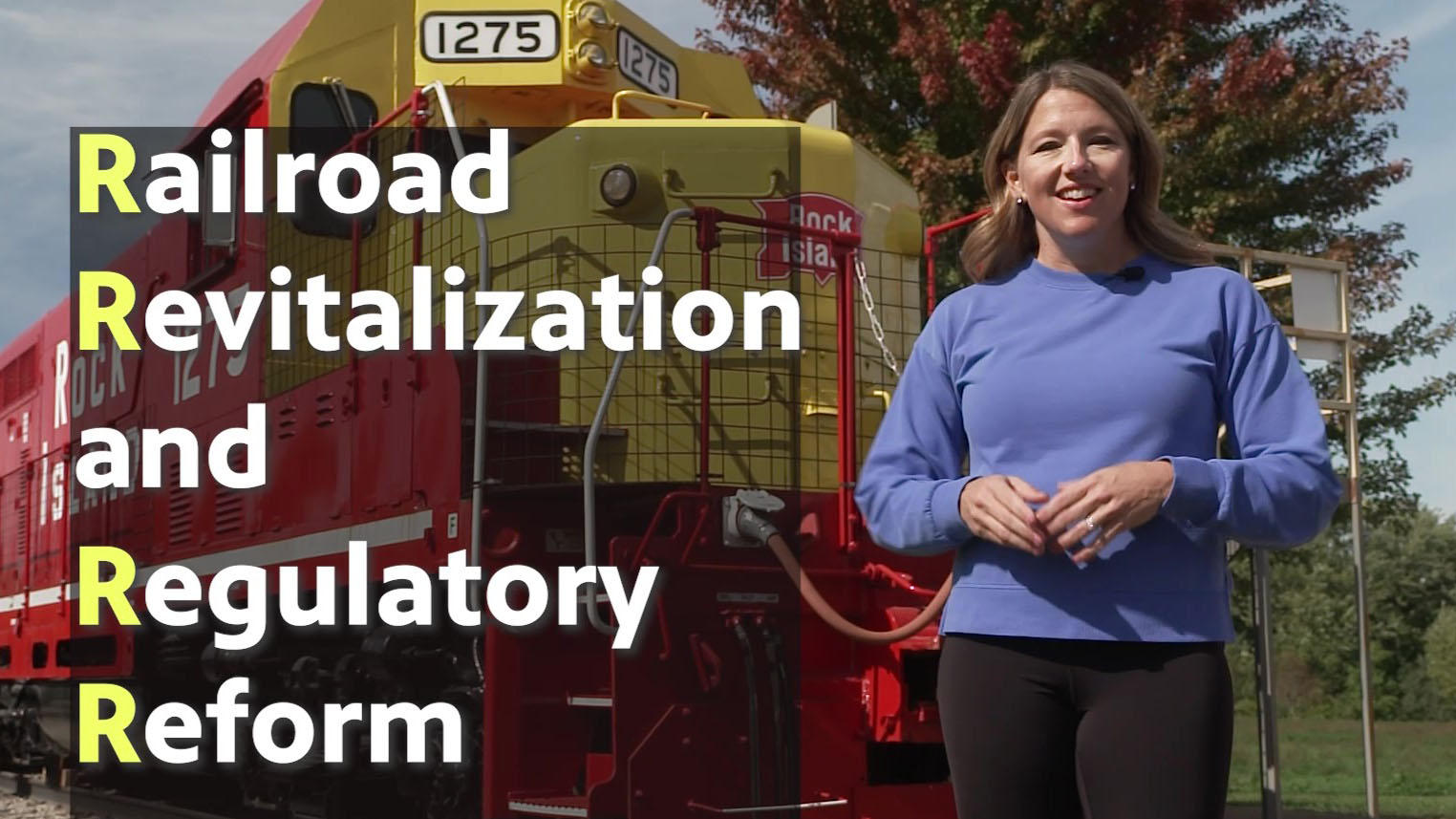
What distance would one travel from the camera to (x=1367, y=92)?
10586mm

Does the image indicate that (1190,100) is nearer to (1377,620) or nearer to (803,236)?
(803,236)

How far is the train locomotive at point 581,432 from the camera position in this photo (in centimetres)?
525

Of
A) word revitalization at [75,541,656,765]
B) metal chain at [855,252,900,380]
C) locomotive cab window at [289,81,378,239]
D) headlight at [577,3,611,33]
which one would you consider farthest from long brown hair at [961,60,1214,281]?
locomotive cab window at [289,81,378,239]

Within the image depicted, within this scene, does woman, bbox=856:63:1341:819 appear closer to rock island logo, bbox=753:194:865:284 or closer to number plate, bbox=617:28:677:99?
rock island logo, bbox=753:194:865:284

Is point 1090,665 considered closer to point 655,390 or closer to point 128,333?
point 655,390

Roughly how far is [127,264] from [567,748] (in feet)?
19.2

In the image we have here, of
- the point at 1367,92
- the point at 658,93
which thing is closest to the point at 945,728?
the point at 658,93

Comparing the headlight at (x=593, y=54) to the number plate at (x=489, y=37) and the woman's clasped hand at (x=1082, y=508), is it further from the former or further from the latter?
the woman's clasped hand at (x=1082, y=508)

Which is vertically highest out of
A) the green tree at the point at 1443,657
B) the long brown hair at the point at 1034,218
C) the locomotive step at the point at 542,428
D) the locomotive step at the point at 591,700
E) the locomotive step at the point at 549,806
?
the long brown hair at the point at 1034,218

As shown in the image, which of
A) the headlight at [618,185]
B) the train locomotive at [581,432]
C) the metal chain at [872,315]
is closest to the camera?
the train locomotive at [581,432]

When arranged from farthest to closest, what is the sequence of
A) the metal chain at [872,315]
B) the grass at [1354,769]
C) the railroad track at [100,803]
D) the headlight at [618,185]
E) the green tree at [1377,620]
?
the green tree at [1377,620] < the grass at [1354,769] < the railroad track at [100,803] < the metal chain at [872,315] < the headlight at [618,185]

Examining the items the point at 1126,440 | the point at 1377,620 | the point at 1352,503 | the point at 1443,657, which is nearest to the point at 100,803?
the point at 1352,503

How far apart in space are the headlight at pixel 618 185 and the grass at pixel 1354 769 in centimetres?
452

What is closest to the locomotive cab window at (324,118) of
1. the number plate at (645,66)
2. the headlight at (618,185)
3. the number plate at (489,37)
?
the number plate at (489,37)
